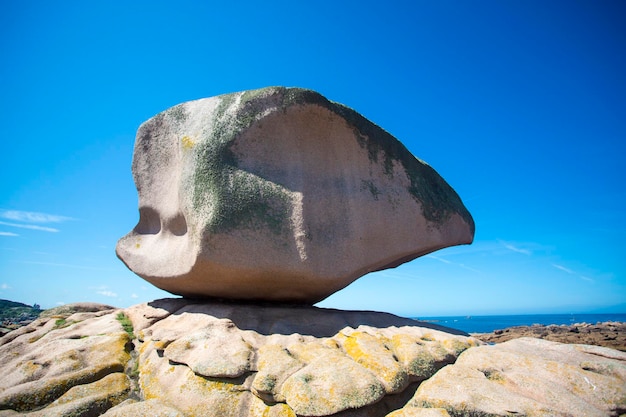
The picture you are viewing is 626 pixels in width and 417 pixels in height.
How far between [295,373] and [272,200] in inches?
122

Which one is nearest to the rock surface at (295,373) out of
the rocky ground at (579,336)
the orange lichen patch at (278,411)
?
the orange lichen patch at (278,411)

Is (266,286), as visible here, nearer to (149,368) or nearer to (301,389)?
(149,368)

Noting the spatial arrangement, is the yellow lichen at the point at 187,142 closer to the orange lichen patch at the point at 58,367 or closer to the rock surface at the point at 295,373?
the rock surface at the point at 295,373

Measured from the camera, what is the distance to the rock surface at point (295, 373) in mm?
3928

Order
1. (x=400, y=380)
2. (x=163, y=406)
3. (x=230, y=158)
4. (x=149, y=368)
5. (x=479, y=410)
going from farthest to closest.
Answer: (x=230, y=158), (x=149, y=368), (x=400, y=380), (x=163, y=406), (x=479, y=410)

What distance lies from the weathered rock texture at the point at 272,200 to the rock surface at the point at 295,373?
90 cm

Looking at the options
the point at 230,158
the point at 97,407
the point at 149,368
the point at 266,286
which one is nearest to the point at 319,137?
the point at 230,158

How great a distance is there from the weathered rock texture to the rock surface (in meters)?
0.90

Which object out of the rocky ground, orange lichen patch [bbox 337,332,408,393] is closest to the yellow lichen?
orange lichen patch [bbox 337,332,408,393]

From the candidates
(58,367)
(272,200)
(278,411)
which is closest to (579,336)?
(272,200)

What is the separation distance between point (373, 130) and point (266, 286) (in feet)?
12.8

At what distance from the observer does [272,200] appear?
6.57 m

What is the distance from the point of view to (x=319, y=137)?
23.8 ft

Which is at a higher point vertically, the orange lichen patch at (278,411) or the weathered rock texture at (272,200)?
the weathered rock texture at (272,200)
